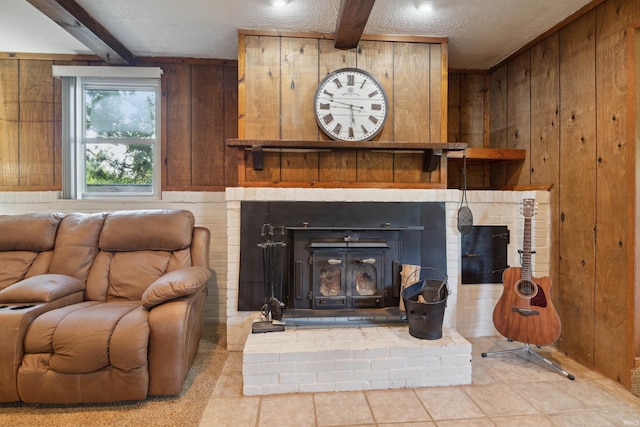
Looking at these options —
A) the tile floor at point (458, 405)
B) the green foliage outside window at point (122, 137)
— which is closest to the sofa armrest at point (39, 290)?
the tile floor at point (458, 405)

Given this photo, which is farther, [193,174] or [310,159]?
[193,174]

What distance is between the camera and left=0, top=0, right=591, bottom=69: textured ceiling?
2145 millimetres

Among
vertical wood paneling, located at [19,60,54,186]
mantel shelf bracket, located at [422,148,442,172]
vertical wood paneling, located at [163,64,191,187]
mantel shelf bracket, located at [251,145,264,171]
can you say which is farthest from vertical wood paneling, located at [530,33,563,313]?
vertical wood paneling, located at [19,60,54,186]

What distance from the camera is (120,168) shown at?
3035 mm

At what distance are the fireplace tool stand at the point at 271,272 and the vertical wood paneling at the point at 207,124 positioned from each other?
3.20ft

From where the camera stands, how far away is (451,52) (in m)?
2.80

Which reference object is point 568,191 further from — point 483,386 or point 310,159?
point 310,159

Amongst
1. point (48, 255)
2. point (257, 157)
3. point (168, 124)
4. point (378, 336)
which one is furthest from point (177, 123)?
point (378, 336)

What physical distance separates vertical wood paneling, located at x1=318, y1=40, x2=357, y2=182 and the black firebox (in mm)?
244

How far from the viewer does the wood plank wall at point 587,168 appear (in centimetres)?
194

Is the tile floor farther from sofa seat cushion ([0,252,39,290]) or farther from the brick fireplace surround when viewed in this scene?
sofa seat cushion ([0,252,39,290])

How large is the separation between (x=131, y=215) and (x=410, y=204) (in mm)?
2114

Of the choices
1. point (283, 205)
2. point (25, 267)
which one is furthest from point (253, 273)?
point (25, 267)

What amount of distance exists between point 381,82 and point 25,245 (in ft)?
9.46
